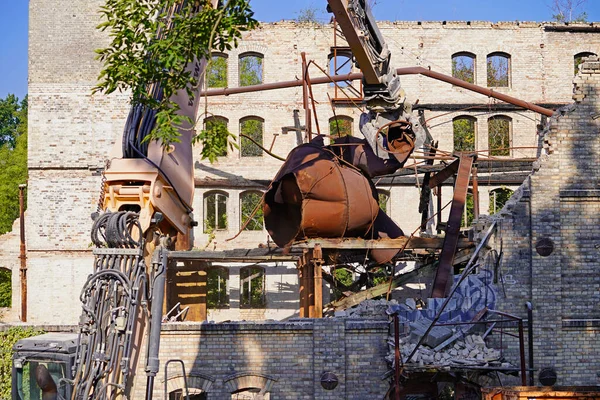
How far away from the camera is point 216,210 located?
30.1 metres

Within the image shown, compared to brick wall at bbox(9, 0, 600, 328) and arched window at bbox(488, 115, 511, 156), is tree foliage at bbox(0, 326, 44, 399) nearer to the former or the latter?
brick wall at bbox(9, 0, 600, 328)

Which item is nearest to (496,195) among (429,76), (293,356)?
(429,76)

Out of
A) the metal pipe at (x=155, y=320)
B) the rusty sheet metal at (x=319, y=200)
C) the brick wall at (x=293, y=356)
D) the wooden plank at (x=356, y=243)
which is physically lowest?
the brick wall at (x=293, y=356)

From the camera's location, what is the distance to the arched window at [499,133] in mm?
31328

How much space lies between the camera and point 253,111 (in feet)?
100

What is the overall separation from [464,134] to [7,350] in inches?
756

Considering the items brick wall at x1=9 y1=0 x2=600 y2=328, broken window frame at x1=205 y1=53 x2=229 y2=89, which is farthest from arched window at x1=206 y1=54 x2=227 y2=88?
brick wall at x1=9 y1=0 x2=600 y2=328

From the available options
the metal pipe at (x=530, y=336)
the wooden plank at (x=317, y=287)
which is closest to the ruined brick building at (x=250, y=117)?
the wooden plank at (x=317, y=287)

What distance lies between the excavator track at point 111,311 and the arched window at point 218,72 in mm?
20574

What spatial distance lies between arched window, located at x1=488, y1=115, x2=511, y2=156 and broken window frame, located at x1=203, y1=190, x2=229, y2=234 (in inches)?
345

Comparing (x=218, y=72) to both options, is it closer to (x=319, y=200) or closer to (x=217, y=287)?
(x=217, y=287)

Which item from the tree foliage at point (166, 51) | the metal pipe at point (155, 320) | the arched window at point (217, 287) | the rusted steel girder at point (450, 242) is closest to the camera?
the metal pipe at point (155, 320)

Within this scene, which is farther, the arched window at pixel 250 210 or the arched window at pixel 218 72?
the arched window at pixel 218 72

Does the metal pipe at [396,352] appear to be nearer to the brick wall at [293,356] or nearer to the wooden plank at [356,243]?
the brick wall at [293,356]
